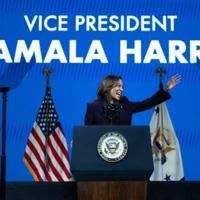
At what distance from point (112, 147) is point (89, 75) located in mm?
2738

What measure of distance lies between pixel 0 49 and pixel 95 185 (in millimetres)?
3041

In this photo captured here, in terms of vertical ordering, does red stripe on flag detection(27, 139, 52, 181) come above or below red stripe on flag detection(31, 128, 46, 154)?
below

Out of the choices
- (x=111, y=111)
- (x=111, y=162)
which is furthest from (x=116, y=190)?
(x=111, y=111)

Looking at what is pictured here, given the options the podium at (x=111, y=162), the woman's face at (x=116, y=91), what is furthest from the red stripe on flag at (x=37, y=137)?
the podium at (x=111, y=162)

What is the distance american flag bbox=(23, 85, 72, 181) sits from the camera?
185 inches

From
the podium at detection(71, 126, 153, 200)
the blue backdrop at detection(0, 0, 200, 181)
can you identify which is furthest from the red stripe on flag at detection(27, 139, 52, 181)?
the podium at detection(71, 126, 153, 200)

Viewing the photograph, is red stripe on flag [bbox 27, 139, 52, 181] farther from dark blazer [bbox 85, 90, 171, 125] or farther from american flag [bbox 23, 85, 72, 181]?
dark blazer [bbox 85, 90, 171, 125]

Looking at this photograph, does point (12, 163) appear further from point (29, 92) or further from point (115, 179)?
point (115, 179)

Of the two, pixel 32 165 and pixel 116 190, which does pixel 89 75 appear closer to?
pixel 32 165

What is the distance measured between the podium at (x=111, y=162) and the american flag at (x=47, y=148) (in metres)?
2.39

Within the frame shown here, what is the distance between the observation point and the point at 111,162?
2.29 metres

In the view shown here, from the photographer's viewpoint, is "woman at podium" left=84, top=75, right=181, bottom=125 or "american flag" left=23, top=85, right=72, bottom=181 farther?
"american flag" left=23, top=85, right=72, bottom=181

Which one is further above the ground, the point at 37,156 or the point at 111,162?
the point at 37,156

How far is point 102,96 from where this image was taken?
11.0 feet
